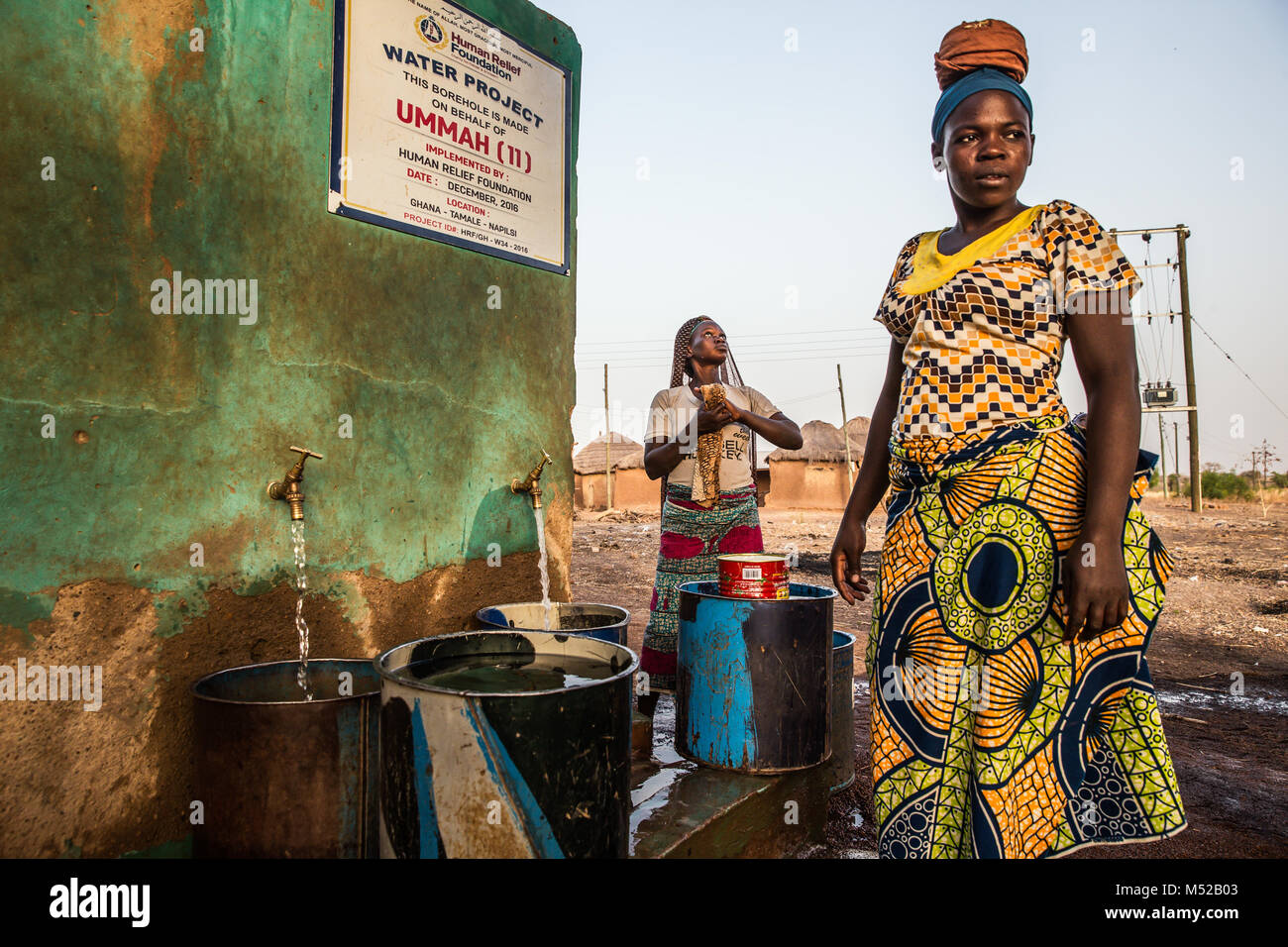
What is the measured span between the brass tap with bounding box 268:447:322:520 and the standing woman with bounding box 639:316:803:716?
168 centimetres

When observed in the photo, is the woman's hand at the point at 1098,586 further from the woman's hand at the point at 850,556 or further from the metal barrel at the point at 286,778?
the metal barrel at the point at 286,778

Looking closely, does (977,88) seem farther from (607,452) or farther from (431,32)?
(607,452)

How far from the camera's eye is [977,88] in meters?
1.64

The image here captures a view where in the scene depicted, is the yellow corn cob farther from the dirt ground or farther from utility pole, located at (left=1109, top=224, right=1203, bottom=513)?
utility pole, located at (left=1109, top=224, right=1203, bottom=513)

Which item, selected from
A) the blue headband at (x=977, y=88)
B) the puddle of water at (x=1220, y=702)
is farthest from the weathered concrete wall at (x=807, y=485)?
the blue headband at (x=977, y=88)

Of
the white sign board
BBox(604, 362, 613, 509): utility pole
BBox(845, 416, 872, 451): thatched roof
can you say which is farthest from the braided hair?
BBox(845, 416, 872, 451): thatched roof

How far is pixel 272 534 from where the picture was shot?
2.21 m

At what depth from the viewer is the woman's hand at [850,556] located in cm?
211

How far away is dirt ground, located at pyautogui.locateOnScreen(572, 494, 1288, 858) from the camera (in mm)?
2898

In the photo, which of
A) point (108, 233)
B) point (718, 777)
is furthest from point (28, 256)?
point (718, 777)

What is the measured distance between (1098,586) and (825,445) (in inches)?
970
